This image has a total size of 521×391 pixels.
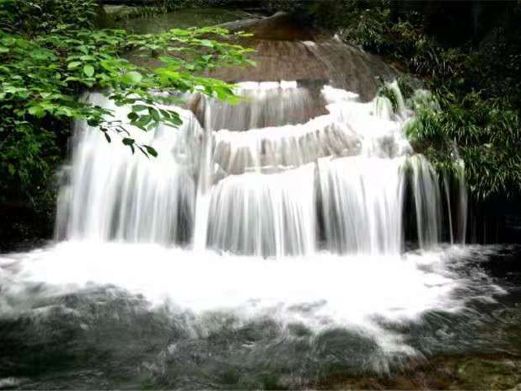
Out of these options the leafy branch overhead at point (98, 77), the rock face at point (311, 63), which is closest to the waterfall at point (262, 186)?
the rock face at point (311, 63)

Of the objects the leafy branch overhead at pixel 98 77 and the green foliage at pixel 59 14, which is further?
the green foliage at pixel 59 14

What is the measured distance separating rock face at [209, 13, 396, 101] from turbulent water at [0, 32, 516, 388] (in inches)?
11.3

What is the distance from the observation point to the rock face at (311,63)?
798 centimetres

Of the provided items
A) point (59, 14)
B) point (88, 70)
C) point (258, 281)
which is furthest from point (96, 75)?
point (59, 14)

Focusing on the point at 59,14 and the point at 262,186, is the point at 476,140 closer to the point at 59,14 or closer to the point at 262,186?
the point at 262,186

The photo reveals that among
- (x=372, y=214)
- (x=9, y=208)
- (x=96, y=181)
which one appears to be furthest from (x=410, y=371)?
(x=9, y=208)

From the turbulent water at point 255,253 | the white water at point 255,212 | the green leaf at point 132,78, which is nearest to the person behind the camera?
the green leaf at point 132,78

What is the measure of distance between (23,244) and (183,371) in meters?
3.80

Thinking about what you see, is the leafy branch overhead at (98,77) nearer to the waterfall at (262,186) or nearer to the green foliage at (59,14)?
the green foliage at (59,14)

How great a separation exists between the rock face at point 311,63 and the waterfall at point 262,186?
73 cm

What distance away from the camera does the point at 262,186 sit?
21.5 ft

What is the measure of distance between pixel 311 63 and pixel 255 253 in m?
3.56

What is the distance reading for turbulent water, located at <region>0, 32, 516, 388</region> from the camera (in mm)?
4523

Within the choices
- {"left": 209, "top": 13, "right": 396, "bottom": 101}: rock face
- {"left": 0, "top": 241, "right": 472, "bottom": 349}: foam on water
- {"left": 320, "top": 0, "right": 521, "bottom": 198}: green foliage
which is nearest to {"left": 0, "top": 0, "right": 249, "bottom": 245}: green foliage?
{"left": 0, "top": 241, "right": 472, "bottom": 349}: foam on water
